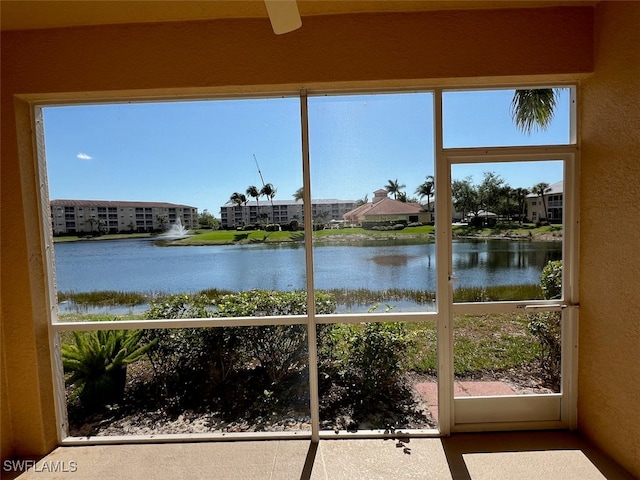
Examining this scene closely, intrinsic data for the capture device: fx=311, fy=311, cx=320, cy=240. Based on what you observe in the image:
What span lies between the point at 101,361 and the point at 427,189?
2.66 meters

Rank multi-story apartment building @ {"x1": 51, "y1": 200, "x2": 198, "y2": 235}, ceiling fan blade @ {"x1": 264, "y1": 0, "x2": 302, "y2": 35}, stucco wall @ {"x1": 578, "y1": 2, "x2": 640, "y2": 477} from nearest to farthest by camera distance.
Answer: ceiling fan blade @ {"x1": 264, "y1": 0, "x2": 302, "y2": 35}, stucco wall @ {"x1": 578, "y1": 2, "x2": 640, "y2": 477}, multi-story apartment building @ {"x1": 51, "y1": 200, "x2": 198, "y2": 235}

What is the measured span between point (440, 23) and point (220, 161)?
5.43 ft

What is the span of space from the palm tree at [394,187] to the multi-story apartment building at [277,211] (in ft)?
0.85

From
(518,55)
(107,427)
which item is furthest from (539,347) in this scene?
(107,427)

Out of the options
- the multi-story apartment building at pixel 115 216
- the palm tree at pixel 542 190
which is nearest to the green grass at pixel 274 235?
the multi-story apartment building at pixel 115 216

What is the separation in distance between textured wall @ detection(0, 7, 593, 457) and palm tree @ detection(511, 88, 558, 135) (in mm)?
154

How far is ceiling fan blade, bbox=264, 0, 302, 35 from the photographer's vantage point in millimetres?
1048

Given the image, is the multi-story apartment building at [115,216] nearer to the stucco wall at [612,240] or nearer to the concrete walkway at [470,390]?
the concrete walkway at [470,390]

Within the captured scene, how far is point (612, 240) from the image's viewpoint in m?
1.85

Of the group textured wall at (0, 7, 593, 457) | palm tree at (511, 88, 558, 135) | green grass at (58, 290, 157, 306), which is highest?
textured wall at (0, 7, 593, 457)

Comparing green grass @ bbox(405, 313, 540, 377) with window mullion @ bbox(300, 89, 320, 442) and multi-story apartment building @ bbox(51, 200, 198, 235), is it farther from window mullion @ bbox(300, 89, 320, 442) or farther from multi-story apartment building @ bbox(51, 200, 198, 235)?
multi-story apartment building @ bbox(51, 200, 198, 235)

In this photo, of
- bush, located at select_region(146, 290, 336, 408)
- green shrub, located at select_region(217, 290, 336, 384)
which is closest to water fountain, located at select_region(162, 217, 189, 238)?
bush, located at select_region(146, 290, 336, 408)

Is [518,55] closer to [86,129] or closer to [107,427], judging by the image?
[86,129]

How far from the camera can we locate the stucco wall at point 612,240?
67.6 inches
